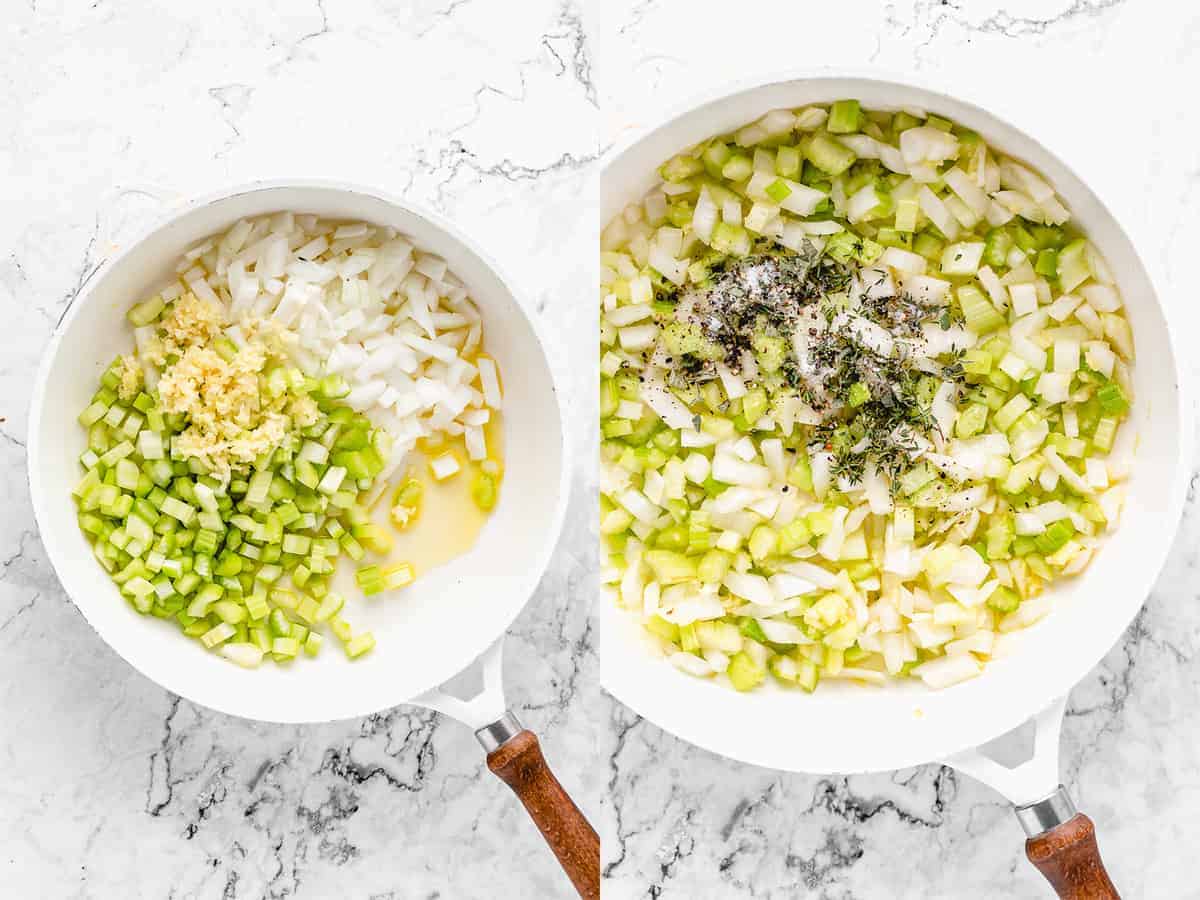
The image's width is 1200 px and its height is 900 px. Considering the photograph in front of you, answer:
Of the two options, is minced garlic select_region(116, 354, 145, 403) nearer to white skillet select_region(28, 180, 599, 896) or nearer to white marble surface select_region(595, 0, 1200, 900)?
white skillet select_region(28, 180, 599, 896)

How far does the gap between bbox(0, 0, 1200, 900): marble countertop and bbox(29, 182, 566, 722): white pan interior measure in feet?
0.18

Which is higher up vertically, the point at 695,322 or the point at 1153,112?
the point at 1153,112

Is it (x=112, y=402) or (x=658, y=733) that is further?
(x=658, y=733)

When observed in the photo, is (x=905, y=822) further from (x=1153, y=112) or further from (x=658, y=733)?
(x=1153, y=112)

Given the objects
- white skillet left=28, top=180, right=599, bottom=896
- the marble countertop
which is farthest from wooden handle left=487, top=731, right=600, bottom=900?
the marble countertop

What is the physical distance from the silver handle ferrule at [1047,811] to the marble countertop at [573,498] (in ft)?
0.49

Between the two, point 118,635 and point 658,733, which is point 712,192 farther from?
point 118,635

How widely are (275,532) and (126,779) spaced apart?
0.32 meters

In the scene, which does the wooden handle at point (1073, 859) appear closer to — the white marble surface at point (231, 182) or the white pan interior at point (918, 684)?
the white pan interior at point (918, 684)

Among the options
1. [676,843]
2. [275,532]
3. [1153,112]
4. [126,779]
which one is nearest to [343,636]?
[275,532]

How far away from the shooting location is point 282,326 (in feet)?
3.21

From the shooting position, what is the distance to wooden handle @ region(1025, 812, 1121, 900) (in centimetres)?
94

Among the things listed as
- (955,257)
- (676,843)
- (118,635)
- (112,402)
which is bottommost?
(676,843)

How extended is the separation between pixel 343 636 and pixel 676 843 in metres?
0.42
